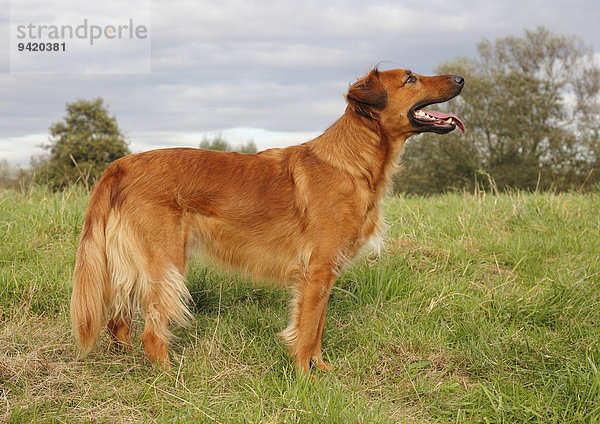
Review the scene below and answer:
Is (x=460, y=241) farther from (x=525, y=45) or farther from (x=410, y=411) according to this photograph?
(x=525, y=45)

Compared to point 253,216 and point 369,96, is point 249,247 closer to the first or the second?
point 253,216

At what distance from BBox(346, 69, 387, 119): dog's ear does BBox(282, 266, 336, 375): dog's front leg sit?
3.83ft

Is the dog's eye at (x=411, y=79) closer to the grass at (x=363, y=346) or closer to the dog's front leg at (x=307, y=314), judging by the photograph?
the dog's front leg at (x=307, y=314)

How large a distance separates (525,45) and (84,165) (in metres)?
22.7

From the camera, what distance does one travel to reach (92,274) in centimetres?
347

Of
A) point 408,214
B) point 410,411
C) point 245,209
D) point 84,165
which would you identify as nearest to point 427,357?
point 410,411

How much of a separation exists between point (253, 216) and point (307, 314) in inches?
30.6

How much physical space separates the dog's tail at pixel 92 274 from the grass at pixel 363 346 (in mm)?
271

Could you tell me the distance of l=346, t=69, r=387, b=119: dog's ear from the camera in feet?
12.2

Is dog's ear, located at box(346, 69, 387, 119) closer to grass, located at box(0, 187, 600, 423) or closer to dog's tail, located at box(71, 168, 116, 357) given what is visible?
grass, located at box(0, 187, 600, 423)

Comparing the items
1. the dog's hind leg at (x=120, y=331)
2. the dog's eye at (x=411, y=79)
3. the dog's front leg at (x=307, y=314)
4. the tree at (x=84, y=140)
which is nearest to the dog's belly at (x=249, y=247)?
the dog's front leg at (x=307, y=314)

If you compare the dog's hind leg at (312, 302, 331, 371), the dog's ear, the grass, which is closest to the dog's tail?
the grass

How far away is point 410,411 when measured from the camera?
327 cm

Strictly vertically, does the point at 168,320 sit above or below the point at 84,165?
above
